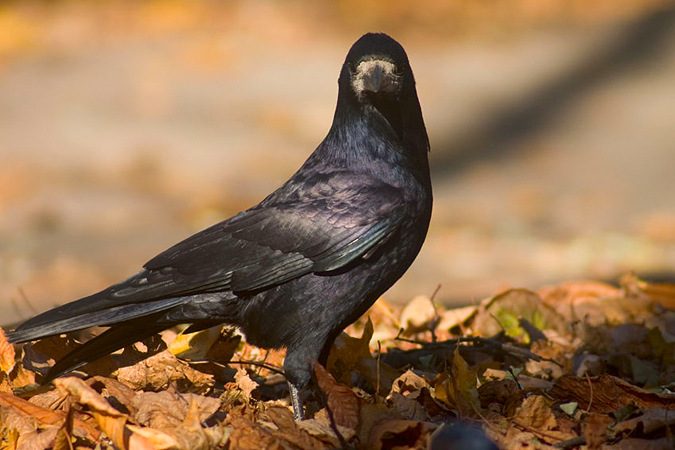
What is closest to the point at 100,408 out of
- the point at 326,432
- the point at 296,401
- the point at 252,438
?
the point at 252,438

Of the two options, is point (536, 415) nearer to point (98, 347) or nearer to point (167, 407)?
point (167, 407)

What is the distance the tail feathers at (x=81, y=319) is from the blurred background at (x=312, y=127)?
303 centimetres

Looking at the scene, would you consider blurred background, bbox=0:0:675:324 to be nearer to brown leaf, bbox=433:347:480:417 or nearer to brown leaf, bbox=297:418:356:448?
brown leaf, bbox=433:347:480:417

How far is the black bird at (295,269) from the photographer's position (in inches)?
129

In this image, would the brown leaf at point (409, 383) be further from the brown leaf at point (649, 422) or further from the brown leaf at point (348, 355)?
the brown leaf at point (649, 422)

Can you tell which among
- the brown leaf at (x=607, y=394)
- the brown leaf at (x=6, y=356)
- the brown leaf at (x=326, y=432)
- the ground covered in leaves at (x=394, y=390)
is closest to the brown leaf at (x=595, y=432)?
the ground covered in leaves at (x=394, y=390)

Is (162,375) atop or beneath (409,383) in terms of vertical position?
atop

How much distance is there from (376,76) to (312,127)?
23.6ft

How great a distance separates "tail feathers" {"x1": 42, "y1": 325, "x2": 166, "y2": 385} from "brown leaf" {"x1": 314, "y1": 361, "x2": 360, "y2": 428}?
2.87ft

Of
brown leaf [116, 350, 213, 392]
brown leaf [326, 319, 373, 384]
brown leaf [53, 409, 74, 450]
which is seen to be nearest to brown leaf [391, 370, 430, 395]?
brown leaf [326, 319, 373, 384]

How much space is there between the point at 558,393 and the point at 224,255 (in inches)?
51.2

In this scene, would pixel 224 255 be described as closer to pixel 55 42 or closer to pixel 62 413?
pixel 62 413

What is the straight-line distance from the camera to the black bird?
3.28 meters

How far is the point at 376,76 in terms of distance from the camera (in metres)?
3.44
